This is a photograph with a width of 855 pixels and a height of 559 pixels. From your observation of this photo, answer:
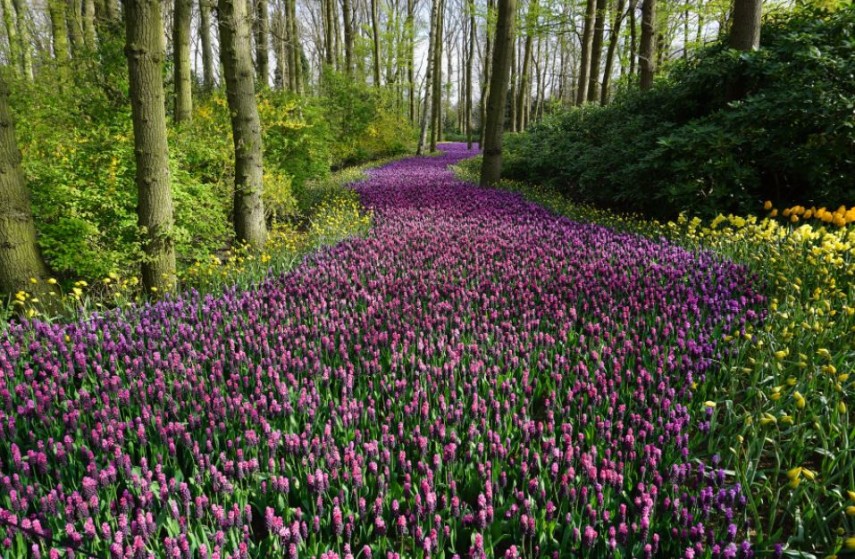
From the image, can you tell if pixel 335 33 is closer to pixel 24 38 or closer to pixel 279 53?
pixel 279 53

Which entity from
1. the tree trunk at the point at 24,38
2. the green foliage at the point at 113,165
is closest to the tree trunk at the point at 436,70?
the green foliage at the point at 113,165

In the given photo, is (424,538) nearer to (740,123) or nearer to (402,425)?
(402,425)

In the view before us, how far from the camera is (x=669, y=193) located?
23.1ft

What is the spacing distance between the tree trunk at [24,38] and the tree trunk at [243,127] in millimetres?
11190

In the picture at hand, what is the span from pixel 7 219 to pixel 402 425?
160 inches

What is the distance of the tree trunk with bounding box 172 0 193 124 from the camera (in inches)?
371

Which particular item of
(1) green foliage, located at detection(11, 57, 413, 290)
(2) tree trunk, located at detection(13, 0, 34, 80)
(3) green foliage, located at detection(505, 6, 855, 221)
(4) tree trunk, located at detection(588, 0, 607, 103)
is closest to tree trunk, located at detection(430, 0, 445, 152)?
(4) tree trunk, located at detection(588, 0, 607, 103)

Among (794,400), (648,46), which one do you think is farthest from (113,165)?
(648,46)

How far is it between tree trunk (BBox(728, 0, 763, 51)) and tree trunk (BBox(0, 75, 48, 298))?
897cm

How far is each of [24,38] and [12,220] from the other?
16648mm

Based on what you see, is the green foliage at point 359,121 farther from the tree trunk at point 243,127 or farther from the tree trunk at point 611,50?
the tree trunk at point 243,127

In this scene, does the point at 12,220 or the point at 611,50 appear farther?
the point at 611,50

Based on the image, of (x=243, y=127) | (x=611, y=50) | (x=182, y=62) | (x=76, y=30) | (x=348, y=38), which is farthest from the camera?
(x=348, y=38)

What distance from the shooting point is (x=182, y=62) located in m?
9.55
